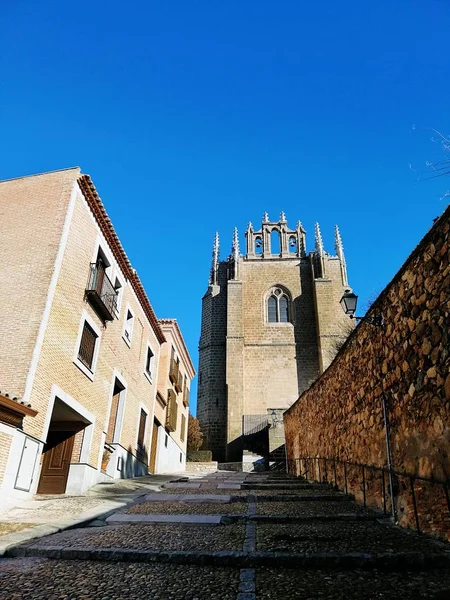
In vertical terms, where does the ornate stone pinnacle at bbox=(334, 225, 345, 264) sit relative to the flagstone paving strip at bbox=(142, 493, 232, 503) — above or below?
above

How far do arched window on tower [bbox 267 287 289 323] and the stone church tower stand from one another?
7 cm

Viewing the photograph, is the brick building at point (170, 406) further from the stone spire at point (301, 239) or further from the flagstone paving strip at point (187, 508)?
the stone spire at point (301, 239)

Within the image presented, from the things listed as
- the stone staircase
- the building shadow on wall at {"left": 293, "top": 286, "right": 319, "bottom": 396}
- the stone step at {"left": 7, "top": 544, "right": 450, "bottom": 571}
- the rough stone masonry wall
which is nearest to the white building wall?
the stone staircase

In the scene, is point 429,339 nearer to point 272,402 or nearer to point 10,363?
point 10,363

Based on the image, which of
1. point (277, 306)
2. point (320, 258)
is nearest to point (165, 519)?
point (277, 306)

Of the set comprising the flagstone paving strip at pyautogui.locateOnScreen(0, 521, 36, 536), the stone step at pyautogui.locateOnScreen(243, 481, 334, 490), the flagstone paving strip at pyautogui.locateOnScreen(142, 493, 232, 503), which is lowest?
the flagstone paving strip at pyautogui.locateOnScreen(0, 521, 36, 536)

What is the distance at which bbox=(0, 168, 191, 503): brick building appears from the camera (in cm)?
830

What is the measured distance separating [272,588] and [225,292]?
30.1 m

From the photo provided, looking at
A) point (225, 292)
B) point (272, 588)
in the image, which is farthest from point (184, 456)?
point (272, 588)

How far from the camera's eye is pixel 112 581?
2.82m

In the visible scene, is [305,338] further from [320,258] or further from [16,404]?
[16,404]

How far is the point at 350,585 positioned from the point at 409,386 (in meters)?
2.48

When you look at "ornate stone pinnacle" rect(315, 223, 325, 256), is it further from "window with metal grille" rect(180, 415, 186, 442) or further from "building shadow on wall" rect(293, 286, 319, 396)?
"window with metal grille" rect(180, 415, 186, 442)

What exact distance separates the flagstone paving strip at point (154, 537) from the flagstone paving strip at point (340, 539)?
0.29m
